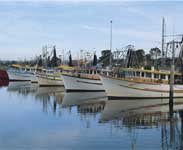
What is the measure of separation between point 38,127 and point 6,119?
15.7 ft

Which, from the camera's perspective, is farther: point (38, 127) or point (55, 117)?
point (55, 117)

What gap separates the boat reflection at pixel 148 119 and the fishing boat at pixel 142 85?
2.43m

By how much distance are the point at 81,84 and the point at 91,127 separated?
33956mm

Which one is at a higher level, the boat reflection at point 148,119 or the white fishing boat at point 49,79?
the white fishing boat at point 49,79

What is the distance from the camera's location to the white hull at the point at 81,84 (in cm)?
6128

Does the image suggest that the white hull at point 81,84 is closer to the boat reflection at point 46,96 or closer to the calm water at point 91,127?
the boat reflection at point 46,96

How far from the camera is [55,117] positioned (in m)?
34.0

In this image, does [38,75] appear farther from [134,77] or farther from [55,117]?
[55,117]

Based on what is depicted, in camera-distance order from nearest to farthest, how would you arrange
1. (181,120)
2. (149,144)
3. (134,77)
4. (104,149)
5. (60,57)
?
(104,149) < (149,144) < (181,120) < (134,77) < (60,57)

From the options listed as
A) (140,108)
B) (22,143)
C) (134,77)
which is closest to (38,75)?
(134,77)

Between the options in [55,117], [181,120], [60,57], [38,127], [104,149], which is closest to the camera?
[104,149]

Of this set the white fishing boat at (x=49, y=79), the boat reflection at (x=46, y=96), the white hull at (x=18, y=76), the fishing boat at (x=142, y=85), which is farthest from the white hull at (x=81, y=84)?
the white hull at (x=18, y=76)

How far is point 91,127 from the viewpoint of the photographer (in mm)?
28438

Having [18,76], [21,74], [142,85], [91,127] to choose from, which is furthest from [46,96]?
[18,76]
